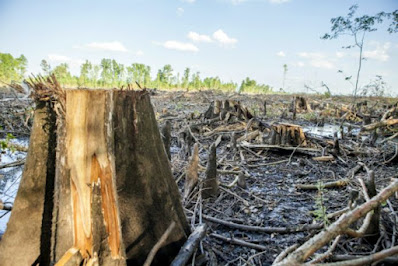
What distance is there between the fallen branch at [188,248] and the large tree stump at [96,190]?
130 millimetres

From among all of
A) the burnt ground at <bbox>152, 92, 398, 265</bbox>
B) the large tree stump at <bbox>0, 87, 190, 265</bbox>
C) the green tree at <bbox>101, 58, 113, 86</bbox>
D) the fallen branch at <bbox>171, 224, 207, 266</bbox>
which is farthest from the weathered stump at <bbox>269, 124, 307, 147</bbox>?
the green tree at <bbox>101, 58, 113, 86</bbox>

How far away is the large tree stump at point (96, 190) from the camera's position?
1.54 m

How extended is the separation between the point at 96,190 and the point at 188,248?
869 millimetres

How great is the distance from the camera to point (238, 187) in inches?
157

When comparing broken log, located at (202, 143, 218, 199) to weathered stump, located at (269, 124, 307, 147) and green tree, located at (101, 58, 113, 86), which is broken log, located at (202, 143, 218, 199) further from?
green tree, located at (101, 58, 113, 86)

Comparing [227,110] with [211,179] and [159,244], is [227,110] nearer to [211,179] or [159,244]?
[211,179]

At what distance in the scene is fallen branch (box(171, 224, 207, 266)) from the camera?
182cm

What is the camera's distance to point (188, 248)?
1945 millimetres

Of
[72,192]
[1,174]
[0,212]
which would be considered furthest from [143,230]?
[1,174]

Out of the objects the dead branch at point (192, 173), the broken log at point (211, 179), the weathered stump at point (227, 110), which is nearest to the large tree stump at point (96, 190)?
the dead branch at point (192, 173)

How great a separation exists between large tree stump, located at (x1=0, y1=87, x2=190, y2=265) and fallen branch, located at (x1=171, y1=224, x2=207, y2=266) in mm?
130

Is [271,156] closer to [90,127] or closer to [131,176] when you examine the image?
[131,176]

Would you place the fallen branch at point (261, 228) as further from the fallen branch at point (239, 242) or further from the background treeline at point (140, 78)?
the background treeline at point (140, 78)

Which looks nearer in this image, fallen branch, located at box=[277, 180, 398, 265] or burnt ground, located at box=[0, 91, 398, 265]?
fallen branch, located at box=[277, 180, 398, 265]
